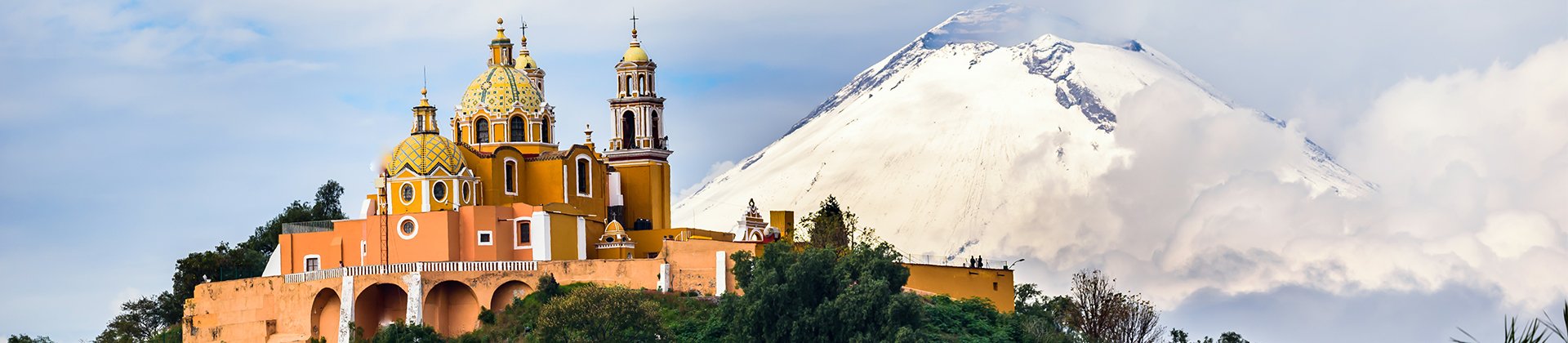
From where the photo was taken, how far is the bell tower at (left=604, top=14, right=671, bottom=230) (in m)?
65.9

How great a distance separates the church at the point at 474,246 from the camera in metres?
58.2

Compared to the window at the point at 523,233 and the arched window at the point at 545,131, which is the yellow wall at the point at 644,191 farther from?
the window at the point at 523,233

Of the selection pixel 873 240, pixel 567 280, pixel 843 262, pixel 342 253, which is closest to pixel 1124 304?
pixel 873 240

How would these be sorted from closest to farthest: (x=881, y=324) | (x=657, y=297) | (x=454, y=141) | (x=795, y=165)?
(x=881, y=324), (x=657, y=297), (x=454, y=141), (x=795, y=165)

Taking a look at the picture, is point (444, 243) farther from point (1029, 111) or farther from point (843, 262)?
point (1029, 111)

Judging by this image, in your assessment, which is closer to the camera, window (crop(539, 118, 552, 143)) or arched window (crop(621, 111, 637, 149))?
window (crop(539, 118, 552, 143))

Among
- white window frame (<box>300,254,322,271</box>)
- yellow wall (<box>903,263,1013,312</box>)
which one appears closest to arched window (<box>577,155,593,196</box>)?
white window frame (<box>300,254,322,271</box>)

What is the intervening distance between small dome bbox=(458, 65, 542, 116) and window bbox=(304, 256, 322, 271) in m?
6.45

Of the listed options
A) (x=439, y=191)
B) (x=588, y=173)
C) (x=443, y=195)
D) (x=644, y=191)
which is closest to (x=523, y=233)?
(x=443, y=195)

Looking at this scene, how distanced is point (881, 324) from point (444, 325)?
12980 mm

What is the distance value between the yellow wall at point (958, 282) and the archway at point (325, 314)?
15.6 m

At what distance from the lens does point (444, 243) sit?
58.1m

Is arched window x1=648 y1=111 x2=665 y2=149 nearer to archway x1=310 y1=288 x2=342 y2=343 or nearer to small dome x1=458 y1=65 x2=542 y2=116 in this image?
small dome x1=458 y1=65 x2=542 y2=116

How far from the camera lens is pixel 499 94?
210ft
